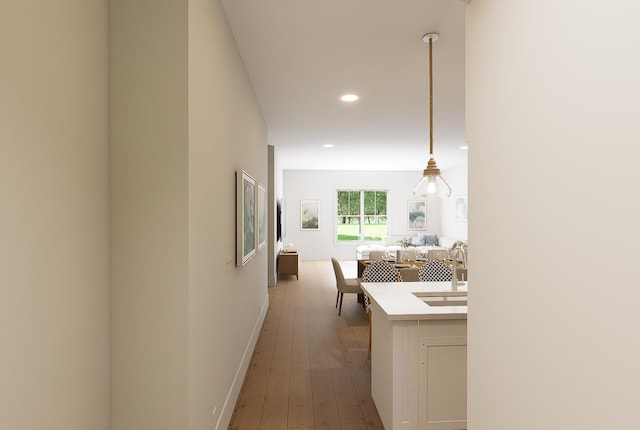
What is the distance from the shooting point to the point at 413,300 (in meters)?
2.60

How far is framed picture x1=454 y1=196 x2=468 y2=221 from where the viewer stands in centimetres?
982

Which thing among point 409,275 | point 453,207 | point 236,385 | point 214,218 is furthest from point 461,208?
point 214,218

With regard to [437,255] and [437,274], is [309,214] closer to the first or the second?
[437,255]

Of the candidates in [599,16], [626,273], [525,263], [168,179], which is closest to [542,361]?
[525,263]

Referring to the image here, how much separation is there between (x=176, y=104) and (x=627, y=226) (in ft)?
5.21

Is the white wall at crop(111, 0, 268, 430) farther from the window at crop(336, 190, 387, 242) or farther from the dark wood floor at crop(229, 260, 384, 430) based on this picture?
the window at crop(336, 190, 387, 242)

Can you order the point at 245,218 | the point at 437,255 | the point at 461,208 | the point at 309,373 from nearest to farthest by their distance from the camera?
the point at 245,218
the point at 309,373
the point at 437,255
the point at 461,208

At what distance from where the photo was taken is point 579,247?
29.0 inches

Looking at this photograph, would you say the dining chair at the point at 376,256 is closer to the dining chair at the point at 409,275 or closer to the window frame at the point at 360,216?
the dining chair at the point at 409,275

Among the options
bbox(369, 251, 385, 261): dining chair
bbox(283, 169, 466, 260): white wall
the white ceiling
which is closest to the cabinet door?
the white ceiling

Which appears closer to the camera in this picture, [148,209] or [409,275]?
[148,209]

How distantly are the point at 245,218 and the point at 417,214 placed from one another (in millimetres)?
9363

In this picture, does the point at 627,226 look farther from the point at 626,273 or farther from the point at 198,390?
the point at 198,390

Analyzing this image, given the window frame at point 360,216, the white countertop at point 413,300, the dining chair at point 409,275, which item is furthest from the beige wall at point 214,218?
Answer: the window frame at point 360,216
